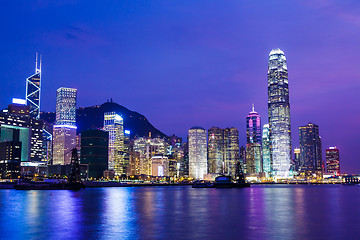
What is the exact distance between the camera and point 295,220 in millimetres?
52719

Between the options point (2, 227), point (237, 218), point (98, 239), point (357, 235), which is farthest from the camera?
point (237, 218)

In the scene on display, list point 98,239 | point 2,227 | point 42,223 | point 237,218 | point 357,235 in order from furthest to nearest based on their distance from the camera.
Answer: point 237,218, point 42,223, point 2,227, point 357,235, point 98,239

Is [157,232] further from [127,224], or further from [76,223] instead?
[76,223]

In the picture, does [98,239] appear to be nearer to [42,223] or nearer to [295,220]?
[42,223]

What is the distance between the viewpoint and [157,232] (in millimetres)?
42156

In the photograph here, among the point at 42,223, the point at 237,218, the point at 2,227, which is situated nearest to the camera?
the point at 2,227

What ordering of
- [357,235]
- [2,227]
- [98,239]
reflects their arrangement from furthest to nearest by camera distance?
1. [2,227]
2. [357,235]
3. [98,239]

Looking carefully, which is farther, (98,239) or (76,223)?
(76,223)

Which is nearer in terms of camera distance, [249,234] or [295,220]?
[249,234]

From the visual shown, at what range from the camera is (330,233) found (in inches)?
1630

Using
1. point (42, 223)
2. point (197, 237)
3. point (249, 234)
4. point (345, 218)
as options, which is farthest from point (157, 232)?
point (345, 218)

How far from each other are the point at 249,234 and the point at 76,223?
71.0 ft

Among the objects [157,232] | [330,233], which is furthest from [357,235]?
[157,232]

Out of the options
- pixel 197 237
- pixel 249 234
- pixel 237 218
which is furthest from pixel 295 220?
pixel 197 237
